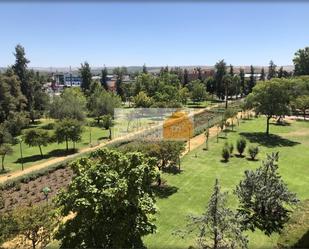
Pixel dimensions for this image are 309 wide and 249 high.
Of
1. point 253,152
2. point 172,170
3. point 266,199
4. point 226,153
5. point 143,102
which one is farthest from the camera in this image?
point 143,102

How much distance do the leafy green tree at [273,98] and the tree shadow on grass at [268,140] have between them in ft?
4.22

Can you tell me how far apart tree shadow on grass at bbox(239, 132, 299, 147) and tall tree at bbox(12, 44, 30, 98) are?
33.4 metres

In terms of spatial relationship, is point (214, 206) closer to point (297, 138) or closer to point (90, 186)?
point (90, 186)

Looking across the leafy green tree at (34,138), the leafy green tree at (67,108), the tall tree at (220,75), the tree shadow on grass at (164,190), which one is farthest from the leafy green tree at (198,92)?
the tree shadow on grass at (164,190)

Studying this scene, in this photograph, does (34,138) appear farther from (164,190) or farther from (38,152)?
(164,190)

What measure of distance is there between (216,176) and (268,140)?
1627 centimetres

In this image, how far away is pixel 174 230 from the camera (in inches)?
789

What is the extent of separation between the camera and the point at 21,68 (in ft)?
195

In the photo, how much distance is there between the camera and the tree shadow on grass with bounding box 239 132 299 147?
41.6m

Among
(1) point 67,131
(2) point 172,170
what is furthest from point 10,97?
(2) point 172,170

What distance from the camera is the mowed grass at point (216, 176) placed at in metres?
19.4

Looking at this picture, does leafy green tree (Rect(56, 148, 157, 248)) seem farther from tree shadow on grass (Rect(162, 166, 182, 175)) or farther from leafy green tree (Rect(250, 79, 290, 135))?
leafy green tree (Rect(250, 79, 290, 135))

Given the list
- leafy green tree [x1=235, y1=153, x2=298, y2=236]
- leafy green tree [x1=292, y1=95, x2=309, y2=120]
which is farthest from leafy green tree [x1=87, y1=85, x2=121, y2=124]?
leafy green tree [x1=235, y1=153, x2=298, y2=236]

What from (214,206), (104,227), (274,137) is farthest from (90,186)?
(274,137)
